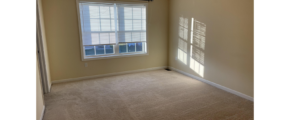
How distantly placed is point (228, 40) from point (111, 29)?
111 inches

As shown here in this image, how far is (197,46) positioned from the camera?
163 inches

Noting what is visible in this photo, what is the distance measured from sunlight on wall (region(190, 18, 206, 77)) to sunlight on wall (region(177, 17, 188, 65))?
0.83ft

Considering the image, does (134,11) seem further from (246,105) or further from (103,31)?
(246,105)

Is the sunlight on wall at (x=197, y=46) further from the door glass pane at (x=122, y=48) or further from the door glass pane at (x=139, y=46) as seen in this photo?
the door glass pane at (x=122, y=48)

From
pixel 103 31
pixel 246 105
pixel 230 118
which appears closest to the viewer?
pixel 230 118

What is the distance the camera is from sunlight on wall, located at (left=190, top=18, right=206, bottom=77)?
394 cm

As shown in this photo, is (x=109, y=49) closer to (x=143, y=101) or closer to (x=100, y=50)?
(x=100, y=50)

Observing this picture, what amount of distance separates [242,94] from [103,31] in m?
3.45

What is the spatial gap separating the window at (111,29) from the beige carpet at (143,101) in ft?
2.88

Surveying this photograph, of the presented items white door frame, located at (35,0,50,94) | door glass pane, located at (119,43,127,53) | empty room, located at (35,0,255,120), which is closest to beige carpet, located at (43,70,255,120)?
empty room, located at (35,0,255,120)
